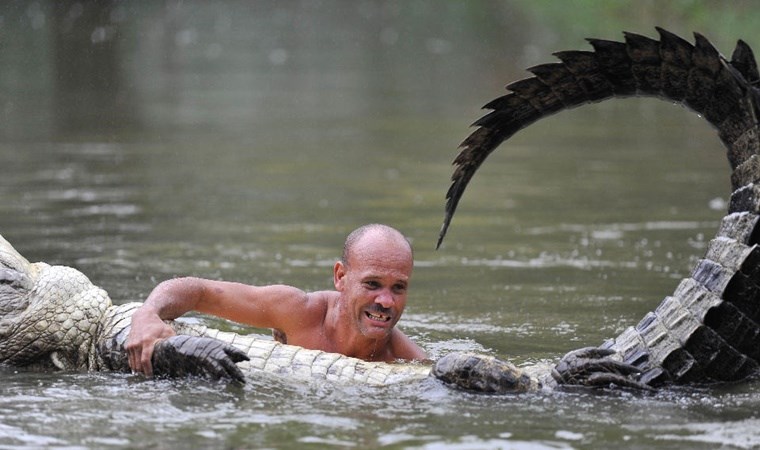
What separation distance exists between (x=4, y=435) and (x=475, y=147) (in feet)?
8.68

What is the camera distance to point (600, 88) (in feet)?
20.1

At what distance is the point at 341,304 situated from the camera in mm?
6426

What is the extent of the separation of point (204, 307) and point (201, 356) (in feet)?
2.39

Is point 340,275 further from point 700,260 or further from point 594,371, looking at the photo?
point 700,260

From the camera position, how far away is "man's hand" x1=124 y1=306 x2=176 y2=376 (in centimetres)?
582

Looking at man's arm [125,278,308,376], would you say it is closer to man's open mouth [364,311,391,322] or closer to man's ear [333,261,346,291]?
man's ear [333,261,346,291]

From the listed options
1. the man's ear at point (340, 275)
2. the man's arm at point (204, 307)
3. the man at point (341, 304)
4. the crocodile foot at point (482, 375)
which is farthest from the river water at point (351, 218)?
the man's ear at point (340, 275)

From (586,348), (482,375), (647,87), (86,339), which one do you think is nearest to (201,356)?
(86,339)

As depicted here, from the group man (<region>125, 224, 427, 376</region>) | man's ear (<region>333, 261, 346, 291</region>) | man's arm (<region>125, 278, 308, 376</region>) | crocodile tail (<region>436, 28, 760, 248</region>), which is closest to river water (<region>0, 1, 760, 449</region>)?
man's arm (<region>125, 278, 308, 376</region>)

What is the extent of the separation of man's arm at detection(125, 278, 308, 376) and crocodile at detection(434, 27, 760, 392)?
1.09 m

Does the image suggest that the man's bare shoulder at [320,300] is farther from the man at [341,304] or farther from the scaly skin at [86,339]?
the scaly skin at [86,339]

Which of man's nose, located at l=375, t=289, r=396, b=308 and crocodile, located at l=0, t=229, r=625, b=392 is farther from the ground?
man's nose, located at l=375, t=289, r=396, b=308

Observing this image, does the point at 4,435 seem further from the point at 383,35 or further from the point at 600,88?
the point at 383,35

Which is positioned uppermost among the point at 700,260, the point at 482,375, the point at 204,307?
the point at 700,260
